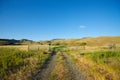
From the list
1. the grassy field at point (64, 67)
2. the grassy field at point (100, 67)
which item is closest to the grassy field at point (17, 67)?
the grassy field at point (64, 67)

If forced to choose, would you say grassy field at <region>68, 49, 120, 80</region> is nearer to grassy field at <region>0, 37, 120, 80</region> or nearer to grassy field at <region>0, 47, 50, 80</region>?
grassy field at <region>0, 37, 120, 80</region>

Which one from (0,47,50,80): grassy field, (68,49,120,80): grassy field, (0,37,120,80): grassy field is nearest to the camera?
(68,49,120,80): grassy field

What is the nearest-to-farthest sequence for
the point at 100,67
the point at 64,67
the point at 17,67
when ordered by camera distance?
1. the point at 100,67
2. the point at 17,67
3. the point at 64,67

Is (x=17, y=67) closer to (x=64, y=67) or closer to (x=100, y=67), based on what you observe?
(x=64, y=67)

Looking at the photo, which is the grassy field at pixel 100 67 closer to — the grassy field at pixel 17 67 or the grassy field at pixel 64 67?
the grassy field at pixel 64 67

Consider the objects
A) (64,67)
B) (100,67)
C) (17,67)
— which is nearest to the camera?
(100,67)

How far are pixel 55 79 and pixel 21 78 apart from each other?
7.73 ft

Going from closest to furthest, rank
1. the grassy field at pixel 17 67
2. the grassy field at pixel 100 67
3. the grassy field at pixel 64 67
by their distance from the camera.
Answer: the grassy field at pixel 100 67 < the grassy field at pixel 64 67 < the grassy field at pixel 17 67

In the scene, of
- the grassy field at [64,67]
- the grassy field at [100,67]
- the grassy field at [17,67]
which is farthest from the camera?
the grassy field at [17,67]

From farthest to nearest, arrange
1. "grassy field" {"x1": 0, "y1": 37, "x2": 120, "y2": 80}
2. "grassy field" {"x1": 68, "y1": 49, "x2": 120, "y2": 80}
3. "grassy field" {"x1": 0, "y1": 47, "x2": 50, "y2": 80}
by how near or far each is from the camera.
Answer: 1. "grassy field" {"x1": 0, "y1": 47, "x2": 50, "y2": 80}
2. "grassy field" {"x1": 0, "y1": 37, "x2": 120, "y2": 80}
3. "grassy field" {"x1": 68, "y1": 49, "x2": 120, "y2": 80}

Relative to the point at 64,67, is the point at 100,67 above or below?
above

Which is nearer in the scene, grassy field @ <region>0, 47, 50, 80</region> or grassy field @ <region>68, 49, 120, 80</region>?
grassy field @ <region>68, 49, 120, 80</region>

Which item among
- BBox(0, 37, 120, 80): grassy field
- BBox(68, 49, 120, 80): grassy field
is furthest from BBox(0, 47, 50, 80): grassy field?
BBox(68, 49, 120, 80): grassy field

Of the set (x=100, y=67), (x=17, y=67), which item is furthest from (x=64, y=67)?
(x=17, y=67)
